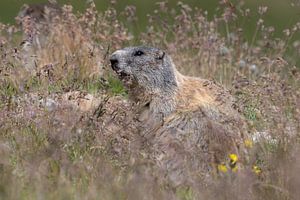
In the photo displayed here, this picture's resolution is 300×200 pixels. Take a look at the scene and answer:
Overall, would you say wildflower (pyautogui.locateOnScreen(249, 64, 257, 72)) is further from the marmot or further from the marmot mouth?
the marmot mouth

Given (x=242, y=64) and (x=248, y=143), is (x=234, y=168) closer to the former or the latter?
(x=248, y=143)

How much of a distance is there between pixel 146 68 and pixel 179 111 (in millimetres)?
528

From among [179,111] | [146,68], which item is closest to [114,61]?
[146,68]

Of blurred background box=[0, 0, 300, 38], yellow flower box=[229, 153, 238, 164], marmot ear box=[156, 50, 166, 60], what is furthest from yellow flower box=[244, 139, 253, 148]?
blurred background box=[0, 0, 300, 38]

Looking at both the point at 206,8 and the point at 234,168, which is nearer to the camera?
the point at 234,168

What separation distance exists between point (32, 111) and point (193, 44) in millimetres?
3283

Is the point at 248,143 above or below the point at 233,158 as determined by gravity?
above

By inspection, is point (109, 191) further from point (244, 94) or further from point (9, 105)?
point (244, 94)

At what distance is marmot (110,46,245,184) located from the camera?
6599 mm

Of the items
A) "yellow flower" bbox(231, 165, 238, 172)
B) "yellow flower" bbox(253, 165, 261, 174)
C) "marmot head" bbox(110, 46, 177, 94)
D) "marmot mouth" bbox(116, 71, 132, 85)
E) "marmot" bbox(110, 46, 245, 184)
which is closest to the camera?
"yellow flower" bbox(231, 165, 238, 172)

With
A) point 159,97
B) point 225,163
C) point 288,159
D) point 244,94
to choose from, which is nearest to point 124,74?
point 159,97

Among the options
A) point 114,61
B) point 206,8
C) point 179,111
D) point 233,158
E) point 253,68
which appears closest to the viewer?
point 233,158

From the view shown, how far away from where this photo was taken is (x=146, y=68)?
313 inches

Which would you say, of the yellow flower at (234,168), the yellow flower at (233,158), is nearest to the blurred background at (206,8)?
the yellow flower at (233,158)
